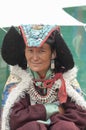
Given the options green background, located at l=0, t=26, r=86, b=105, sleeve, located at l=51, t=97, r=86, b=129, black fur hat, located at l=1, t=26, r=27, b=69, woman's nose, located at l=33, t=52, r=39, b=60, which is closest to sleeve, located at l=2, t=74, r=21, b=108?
black fur hat, located at l=1, t=26, r=27, b=69

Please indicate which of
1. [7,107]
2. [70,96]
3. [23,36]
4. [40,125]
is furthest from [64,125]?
[23,36]

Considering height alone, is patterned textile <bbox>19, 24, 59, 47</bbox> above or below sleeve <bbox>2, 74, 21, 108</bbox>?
above

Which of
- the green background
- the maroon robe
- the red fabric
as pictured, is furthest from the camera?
the green background

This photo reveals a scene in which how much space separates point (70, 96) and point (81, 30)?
2.57 feet

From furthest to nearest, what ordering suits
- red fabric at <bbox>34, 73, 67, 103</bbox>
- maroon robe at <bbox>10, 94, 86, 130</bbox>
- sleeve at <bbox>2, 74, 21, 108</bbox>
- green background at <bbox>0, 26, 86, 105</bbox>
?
green background at <bbox>0, 26, 86, 105</bbox>, sleeve at <bbox>2, 74, 21, 108</bbox>, red fabric at <bbox>34, 73, 67, 103</bbox>, maroon robe at <bbox>10, 94, 86, 130</bbox>

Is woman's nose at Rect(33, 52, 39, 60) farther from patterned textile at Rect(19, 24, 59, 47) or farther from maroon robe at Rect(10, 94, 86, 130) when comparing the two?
maroon robe at Rect(10, 94, 86, 130)

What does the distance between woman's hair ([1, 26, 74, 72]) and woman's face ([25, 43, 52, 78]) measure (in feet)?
0.14

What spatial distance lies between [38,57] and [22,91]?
25 cm

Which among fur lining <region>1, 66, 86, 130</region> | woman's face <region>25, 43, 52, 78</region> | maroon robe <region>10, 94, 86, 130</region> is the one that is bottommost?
maroon robe <region>10, 94, 86, 130</region>

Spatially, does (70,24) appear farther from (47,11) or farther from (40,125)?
(40,125)

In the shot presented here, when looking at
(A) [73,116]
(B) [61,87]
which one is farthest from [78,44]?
(A) [73,116]

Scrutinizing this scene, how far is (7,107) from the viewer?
7.03 feet

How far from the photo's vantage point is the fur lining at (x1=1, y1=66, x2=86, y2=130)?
2141 millimetres

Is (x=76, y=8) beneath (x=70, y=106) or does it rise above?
above
